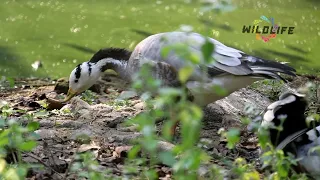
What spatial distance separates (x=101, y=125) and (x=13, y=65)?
2.48 meters

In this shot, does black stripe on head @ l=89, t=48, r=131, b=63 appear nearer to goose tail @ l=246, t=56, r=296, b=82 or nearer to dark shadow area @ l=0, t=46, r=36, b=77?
goose tail @ l=246, t=56, r=296, b=82

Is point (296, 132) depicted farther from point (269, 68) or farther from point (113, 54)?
point (113, 54)

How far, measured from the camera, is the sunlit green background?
229 inches

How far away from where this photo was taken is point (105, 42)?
623cm

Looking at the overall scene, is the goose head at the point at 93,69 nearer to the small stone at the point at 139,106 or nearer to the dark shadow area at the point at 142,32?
the small stone at the point at 139,106

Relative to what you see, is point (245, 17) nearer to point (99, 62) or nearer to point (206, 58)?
point (99, 62)

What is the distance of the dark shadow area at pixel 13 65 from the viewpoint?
546 cm

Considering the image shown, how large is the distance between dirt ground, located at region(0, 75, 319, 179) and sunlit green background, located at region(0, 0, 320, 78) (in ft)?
3.88

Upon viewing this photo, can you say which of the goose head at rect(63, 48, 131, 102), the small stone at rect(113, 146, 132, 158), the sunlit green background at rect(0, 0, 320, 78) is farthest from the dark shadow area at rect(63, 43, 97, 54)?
the small stone at rect(113, 146, 132, 158)

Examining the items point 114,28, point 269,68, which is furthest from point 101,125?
point 114,28

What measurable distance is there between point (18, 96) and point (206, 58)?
9.63 feet

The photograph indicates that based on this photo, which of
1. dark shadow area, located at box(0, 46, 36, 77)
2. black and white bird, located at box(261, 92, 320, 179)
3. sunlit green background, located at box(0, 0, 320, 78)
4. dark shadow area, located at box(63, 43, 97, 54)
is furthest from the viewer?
dark shadow area, located at box(63, 43, 97, 54)

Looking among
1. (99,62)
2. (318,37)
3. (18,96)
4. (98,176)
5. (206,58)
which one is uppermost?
(206,58)

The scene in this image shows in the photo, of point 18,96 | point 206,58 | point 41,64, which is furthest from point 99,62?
point 206,58
